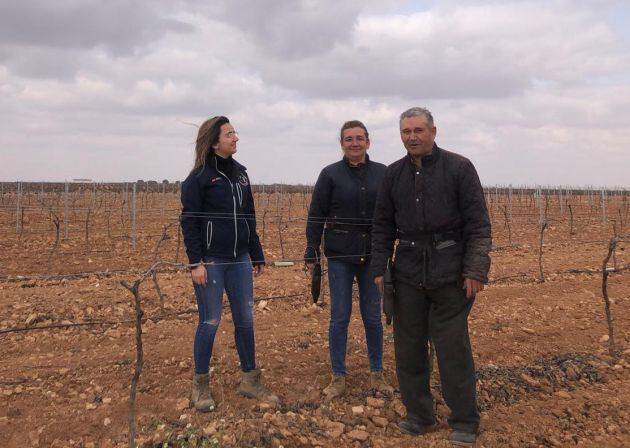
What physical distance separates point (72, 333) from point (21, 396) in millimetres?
1636

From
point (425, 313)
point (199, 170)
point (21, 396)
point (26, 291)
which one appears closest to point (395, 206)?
point (425, 313)

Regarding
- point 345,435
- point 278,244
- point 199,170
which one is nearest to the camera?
point 345,435

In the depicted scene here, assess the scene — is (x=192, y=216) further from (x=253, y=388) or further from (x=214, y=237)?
(x=253, y=388)

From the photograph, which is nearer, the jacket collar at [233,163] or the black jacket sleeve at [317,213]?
the jacket collar at [233,163]

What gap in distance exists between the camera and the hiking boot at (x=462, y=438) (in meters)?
2.49

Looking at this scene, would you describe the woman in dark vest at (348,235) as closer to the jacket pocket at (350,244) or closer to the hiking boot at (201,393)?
the jacket pocket at (350,244)

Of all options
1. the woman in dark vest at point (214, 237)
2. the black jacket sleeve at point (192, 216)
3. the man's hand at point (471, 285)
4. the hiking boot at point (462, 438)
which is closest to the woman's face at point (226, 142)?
the woman in dark vest at point (214, 237)

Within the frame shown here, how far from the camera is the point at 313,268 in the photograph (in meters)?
3.27

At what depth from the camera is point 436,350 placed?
2.58 meters

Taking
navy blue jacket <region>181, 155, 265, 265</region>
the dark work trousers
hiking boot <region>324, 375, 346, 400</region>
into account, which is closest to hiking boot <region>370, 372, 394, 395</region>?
hiking boot <region>324, 375, 346, 400</region>

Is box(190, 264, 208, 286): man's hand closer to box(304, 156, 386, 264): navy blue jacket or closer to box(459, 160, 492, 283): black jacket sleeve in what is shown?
box(304, 156, 386, 264): navy blue jacket

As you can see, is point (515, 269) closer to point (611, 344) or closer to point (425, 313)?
point (611, 344)

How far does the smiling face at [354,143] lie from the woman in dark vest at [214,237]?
66cm

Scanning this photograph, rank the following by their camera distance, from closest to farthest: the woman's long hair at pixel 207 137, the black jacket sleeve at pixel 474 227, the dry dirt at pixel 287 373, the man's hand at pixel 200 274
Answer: the black jacket sleeve at pixel 474 227
the dry dirt at pixel 287 373
the man's hand at pixel 200 274
the woman's long hair at pixel 207 137
